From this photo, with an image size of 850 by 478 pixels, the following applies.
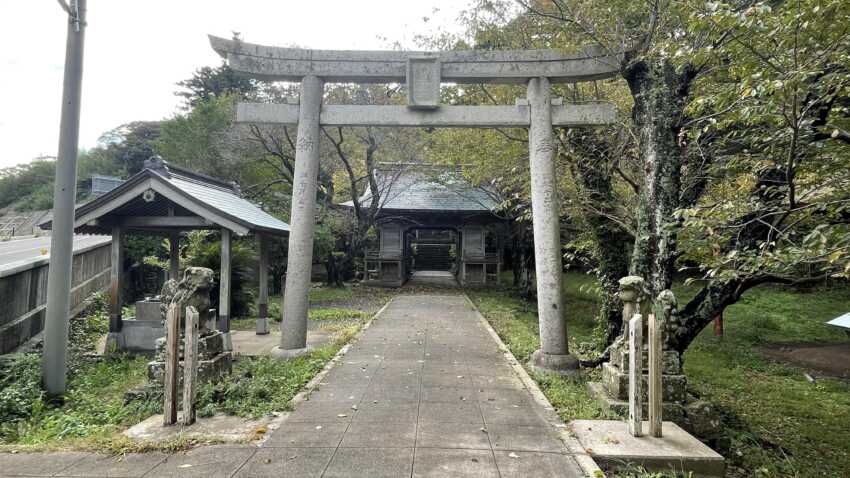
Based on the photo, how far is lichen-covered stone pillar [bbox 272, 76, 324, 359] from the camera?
746 cm

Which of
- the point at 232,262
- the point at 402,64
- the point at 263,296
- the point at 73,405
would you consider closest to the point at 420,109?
the point at 402,64

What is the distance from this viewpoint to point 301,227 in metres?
7.49

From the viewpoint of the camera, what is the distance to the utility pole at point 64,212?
602 centimetres

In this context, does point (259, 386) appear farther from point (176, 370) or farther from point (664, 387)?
point (664, 387)

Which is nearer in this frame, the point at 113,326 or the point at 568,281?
the point at 113,326

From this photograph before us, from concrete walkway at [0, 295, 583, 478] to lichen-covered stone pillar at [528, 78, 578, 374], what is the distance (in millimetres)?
727

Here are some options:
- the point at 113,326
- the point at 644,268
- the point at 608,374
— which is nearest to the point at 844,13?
the point at 644,268

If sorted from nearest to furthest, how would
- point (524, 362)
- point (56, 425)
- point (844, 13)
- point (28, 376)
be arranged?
point (844, 13) → point (56, 425) → point (28, 376) → point (524, 362)

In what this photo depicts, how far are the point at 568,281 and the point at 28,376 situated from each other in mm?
22464

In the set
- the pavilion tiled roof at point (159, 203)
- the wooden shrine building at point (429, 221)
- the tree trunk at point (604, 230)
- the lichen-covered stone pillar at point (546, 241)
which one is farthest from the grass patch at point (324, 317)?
the wooden shrine building at point (429, 221)

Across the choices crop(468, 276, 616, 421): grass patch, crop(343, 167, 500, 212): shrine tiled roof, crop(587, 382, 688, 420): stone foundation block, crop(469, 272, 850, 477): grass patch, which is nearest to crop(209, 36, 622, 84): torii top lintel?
crop(469, 272, 850, 477): grass patch

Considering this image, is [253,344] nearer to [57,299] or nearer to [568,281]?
[57,299]

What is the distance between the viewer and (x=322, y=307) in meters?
15.5

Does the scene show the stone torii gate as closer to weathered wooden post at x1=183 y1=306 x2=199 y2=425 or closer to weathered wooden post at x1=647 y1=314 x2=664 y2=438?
weathered wooden post at x1=647 y1=314 x2=664 y2=438
